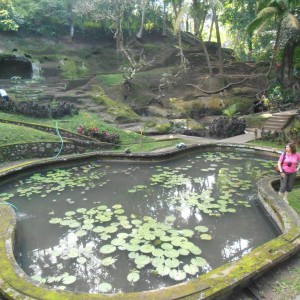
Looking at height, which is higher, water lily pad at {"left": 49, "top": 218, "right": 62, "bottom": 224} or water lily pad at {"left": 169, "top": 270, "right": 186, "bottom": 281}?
water lily pad at {"left": 169, "top": 270, "right": 186, "bottom": 281}

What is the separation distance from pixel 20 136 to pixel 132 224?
6870mm

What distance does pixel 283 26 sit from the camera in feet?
57.4

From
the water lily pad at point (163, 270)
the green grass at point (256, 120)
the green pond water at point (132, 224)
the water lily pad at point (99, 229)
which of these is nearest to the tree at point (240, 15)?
the green grass at point (256, 120)

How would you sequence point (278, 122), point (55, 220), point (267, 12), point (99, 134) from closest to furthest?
point (55, 220) → point (99, 134) → point (278, 122) → point (267, 12)

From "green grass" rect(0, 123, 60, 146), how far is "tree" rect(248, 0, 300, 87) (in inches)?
509

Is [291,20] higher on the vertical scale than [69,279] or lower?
→ higher

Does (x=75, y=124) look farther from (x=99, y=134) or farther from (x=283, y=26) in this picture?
(x=283, y=26)

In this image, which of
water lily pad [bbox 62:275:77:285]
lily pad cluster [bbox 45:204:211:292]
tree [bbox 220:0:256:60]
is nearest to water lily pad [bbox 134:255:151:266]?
lily pad cluster [bbox 45:204:211:292]

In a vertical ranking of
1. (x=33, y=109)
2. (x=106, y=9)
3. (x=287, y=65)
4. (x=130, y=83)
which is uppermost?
(x=106, y=9)

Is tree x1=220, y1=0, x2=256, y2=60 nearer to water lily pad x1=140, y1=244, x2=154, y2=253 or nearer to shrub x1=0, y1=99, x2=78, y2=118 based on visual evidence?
shrub x1=0, y1=99, x2=78, y2=118

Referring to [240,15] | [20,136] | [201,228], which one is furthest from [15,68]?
[201,228]

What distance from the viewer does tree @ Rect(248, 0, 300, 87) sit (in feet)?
51.8

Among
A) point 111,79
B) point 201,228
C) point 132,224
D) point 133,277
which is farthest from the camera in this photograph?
point 111,79

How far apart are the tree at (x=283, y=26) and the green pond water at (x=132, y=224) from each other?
34.8 ft
